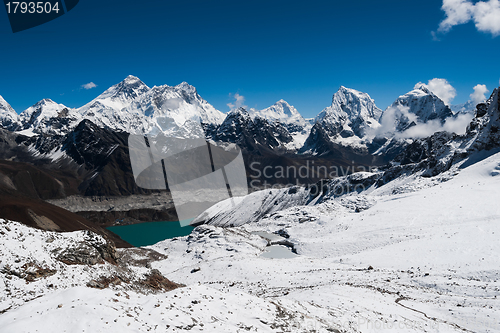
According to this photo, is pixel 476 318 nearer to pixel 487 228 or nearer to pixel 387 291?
pixel 387 291

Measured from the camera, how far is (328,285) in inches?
961

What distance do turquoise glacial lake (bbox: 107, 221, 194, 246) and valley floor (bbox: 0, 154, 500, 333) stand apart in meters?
69.9

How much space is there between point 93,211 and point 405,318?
201953mm

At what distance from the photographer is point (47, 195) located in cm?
18588

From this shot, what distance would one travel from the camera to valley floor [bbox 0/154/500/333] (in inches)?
469

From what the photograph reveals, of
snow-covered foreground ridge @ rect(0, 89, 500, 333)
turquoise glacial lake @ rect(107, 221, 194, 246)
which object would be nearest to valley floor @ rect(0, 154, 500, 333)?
snow-covered foreground ridge @ rect(0, 89, 500, 333)

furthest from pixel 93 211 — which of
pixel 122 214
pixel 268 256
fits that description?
pixel 268 256

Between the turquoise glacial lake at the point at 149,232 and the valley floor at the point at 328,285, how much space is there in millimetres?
69917

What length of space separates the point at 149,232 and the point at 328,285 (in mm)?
127874

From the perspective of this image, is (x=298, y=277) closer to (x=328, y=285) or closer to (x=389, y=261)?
(x=328, y=285)

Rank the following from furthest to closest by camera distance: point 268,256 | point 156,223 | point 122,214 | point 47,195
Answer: point 47,195, point 122,214, point 156,223, point 268,256

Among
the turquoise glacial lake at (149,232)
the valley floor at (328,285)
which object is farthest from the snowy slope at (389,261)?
the turquoise glacial lake at (149,232)

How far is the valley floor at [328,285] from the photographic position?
39.1 feet

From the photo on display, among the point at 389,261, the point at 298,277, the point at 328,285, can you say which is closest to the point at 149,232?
the point at 298,277
